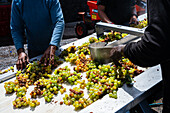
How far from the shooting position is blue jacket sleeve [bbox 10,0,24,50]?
2600mm

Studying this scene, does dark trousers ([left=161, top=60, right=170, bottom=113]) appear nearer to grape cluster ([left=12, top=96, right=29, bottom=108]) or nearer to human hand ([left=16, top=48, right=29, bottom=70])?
grape cluster ([left=12, top=96, right=29, bottom=108])

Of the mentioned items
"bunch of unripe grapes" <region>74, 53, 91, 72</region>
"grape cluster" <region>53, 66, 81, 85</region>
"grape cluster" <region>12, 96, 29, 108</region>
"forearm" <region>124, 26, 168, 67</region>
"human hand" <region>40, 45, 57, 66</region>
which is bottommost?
"grape cluster" <region>12, 96, 29, 108</region>

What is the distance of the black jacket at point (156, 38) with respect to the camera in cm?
112

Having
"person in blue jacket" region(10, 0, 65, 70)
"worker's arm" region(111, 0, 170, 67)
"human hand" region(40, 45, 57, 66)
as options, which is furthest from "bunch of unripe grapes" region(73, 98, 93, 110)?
"person in blue jacket" region(10, 0, 65, 70)

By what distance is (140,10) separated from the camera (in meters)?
5.79

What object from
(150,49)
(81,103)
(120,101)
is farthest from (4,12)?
(150,49)

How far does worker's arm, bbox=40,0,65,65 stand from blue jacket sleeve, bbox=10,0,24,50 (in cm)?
53

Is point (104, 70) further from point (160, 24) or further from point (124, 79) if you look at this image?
point (160, 24)

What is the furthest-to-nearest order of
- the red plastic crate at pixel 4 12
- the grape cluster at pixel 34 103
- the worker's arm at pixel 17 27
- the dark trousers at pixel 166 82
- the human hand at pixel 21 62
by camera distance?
the red plastic crate at pixel 4 12
the worker's arm at pixel 17 27
the human hand at pixel 21 62
the grape cluster at pixel 34 103
the dark trousers at pixel 166 82

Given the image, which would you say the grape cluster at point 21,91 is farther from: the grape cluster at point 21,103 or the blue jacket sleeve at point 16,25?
the blue jacket sleeve at point 16,25

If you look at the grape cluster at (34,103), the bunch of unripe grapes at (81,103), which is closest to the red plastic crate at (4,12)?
the grape cluster at (34,103)

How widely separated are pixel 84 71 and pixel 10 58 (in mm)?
3523

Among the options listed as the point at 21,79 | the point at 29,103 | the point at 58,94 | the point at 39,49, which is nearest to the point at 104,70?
the point at 58,94

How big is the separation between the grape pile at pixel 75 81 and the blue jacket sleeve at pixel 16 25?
58cm
